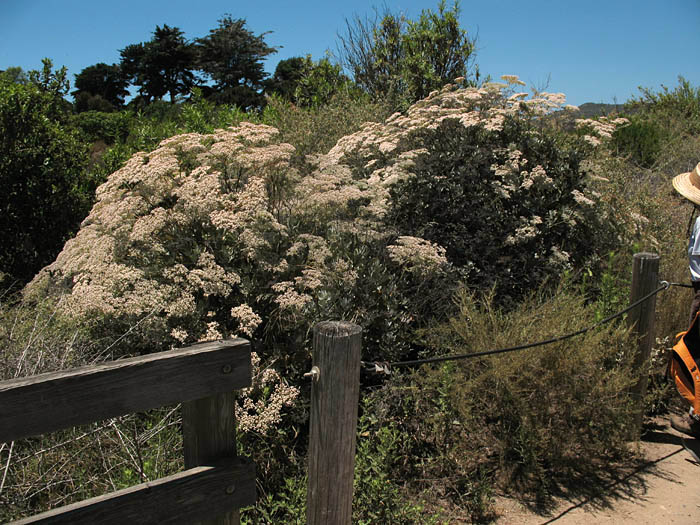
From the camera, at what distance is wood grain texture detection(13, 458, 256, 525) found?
1.60 m

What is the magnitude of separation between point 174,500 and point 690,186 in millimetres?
4515

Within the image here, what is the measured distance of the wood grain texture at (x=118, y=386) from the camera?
A: 1.49 metres

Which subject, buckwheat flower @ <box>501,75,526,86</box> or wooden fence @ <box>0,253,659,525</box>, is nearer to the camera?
wooden fence @ <box>0,253,659,525</box>

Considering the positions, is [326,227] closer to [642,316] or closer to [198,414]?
[642,316]

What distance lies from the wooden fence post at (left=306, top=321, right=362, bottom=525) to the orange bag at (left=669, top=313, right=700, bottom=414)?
9.94ft

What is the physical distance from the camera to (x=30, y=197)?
5777mm

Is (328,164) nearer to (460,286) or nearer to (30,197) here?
(460,286)

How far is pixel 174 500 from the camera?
1.74 m

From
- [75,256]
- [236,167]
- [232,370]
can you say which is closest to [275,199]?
[236,167]

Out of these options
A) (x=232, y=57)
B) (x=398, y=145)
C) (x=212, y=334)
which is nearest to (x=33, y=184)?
(x=212, y=334)

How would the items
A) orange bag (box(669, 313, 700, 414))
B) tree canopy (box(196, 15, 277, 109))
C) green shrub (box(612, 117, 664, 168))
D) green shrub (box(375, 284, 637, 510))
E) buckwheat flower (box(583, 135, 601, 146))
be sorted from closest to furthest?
green shrub (box(375, 284, 637, 510)), orange bag (box(669, 313, 700, 414)), buckwheat flower (box(583, 135, 601, 146)), green shrub (box(612, 117, 664, 168)), tree canopy (box(196, 15, 277, 109))

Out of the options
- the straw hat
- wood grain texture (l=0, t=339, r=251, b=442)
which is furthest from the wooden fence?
the straw hat

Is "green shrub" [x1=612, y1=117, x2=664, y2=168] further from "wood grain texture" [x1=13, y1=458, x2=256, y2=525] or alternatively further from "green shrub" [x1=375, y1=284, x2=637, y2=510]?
"wood grain texture" [x1=13, y1=458, x2=256, y2=525]

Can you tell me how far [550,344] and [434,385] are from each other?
81 cm
